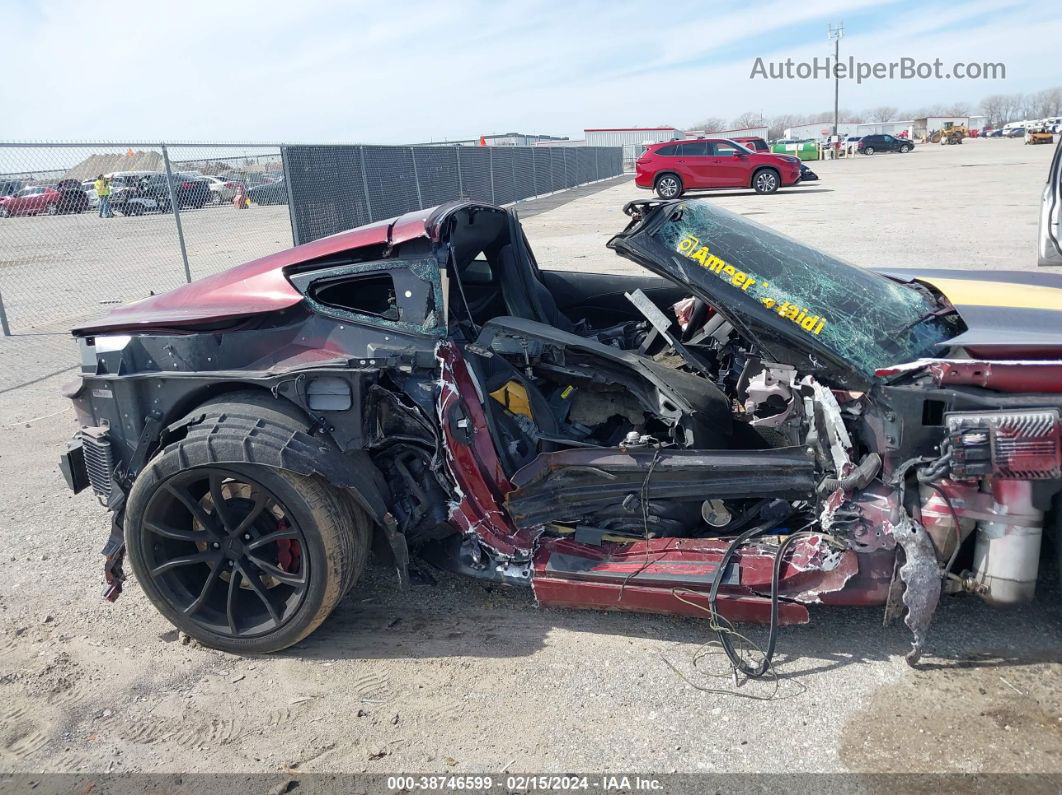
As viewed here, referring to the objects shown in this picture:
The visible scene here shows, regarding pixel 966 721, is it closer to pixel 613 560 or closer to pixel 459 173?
pixel 613 560

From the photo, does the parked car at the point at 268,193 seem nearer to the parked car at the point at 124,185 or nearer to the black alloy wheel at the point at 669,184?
the parked car at the point at 124,185

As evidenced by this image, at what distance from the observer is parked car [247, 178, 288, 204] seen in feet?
36.5

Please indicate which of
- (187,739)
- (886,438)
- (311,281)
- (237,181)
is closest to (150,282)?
(237,181)

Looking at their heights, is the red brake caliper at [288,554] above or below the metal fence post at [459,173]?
below

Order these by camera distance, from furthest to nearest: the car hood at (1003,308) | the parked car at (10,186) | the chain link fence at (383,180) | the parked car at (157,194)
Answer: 1. the chain link fence at (383,180)
2. the parked car at (157,194)
3. the parked car at (10,186)
4. the car hood at (1003,308)

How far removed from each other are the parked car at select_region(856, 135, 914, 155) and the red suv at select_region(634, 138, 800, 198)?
1279 inches

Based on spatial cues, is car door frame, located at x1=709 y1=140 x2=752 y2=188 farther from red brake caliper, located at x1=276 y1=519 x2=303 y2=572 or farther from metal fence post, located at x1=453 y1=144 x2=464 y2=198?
red brake caliper, located at x1=276 y1=519 x2=303 y2=572

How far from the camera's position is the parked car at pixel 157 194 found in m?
9.91

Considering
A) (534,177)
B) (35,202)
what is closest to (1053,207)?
(35,202)

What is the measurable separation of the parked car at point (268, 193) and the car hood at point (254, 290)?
832 centimetres

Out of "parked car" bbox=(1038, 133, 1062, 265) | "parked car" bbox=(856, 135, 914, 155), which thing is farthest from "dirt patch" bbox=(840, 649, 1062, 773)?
"parked car" bbox=(856, 135, 914, 155)

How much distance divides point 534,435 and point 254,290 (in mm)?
1305

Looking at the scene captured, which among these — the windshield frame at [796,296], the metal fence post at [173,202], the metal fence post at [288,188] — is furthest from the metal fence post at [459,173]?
the windshield frame at [796,296]

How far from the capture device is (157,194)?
32.9 ft
